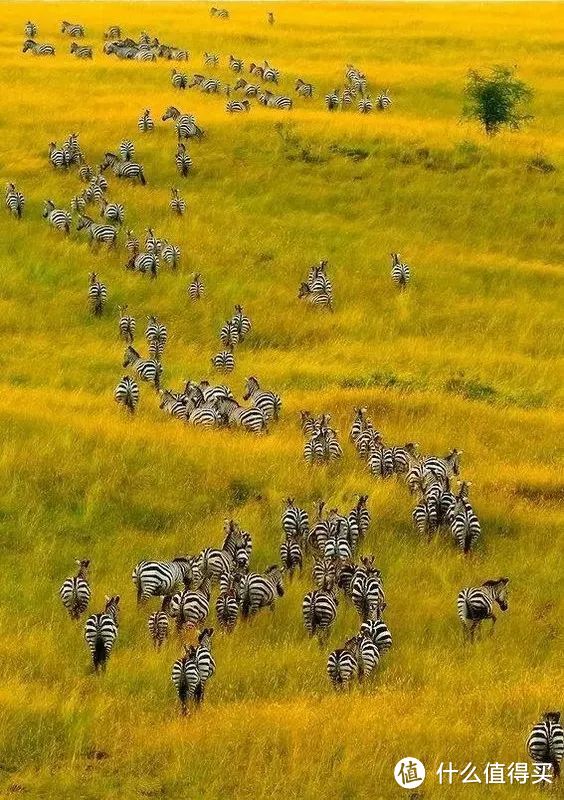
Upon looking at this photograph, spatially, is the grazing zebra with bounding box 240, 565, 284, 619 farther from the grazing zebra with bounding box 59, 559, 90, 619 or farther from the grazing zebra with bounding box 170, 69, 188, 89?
the grazing zebra with bounding box 170, 69, 188, 89

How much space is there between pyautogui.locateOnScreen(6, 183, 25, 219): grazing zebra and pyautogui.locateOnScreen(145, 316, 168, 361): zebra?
8.90 meters

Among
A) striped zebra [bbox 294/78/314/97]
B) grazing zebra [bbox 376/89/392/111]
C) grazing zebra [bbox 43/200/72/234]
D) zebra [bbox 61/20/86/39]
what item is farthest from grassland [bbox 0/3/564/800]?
zebra [bbox 61/20/86/39]

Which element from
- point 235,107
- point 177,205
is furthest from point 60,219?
Result: point 235,107

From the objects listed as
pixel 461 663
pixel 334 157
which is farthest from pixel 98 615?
pixel 334 157

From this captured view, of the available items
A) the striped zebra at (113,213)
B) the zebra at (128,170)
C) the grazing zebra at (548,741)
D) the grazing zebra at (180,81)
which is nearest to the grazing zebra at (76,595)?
the grazing zebra at (548,741)

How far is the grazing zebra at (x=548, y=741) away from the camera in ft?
50.8

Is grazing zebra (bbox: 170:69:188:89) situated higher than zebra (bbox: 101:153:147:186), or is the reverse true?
grazing zebra (bbox: 170:69:188:89)

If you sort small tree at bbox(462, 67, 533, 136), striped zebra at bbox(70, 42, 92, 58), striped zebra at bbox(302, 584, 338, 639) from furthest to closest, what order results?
striped zebra at bbox(70, 42, 92, 58) → small tree at bbox(462, 67, 533, 136) → striped zebra at bbox(302, 584, 338, 639)

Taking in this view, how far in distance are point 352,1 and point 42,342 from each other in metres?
58.1

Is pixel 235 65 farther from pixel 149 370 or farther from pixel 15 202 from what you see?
pixel 149 370

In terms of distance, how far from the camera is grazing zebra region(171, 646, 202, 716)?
55.0 ft

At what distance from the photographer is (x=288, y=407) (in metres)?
30.5

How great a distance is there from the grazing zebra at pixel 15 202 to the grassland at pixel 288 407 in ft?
1.78

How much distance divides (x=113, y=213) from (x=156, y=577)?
24.4m
